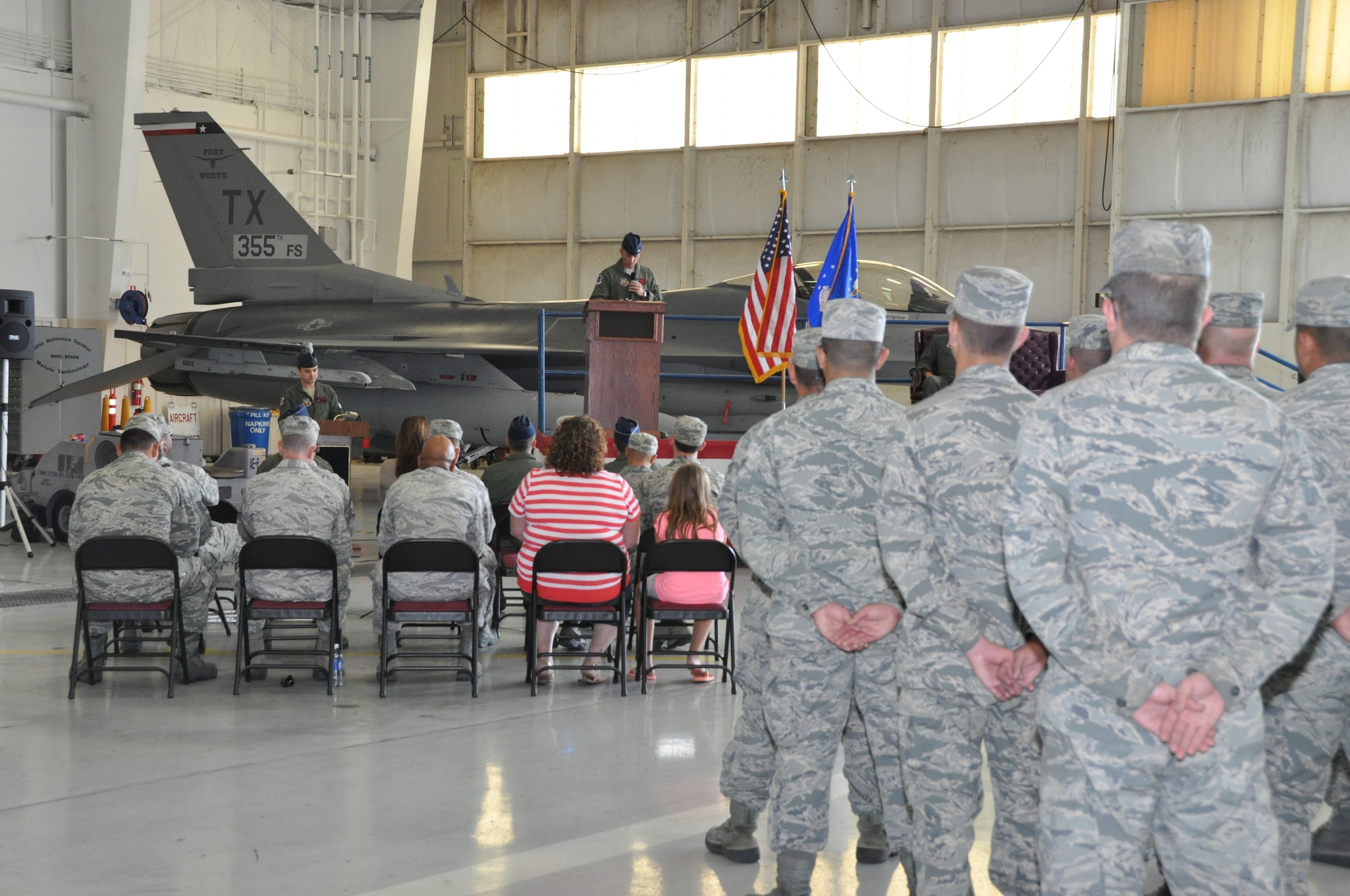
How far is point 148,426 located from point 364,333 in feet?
30.3

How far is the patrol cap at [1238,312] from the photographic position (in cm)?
352

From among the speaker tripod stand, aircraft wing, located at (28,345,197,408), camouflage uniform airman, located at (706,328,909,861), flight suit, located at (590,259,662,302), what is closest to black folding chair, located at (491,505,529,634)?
camouflage uniform airman, located at (706,328,909,861)

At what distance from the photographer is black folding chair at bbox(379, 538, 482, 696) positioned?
18.1 ft

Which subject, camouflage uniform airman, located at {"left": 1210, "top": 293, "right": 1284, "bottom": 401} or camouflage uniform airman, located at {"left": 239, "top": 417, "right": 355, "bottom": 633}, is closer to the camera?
camouflage uniform airman, located at {"left": 1210, "top": 293, "right": 1284, "bottom": 401}

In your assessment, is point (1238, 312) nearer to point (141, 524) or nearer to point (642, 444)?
point (642, 444)

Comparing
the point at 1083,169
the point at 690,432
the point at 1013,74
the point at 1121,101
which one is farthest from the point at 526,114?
the point at 690,432

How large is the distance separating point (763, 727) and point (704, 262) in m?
17.4

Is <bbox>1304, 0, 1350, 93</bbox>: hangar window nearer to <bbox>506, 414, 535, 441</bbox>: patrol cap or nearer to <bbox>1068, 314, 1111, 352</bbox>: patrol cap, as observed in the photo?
<bbox>506, 414, 535, 441</bbox>: patrol cap

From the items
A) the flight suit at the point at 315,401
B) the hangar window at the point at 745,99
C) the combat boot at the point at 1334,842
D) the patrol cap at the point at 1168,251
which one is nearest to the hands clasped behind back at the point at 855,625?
the patrol cap at the point at 1168,251

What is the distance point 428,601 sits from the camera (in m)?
5.66

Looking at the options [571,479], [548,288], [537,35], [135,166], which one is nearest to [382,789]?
[571,479]

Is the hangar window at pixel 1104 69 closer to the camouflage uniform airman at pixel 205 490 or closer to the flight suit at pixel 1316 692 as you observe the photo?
the camouflage uniform airman at pixel 205 490

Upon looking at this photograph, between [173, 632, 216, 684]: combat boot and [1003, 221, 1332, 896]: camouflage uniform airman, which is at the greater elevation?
[1003, 221, 1332, 896]: camouflage uniform airman

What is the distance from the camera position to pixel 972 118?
18.4 meters
